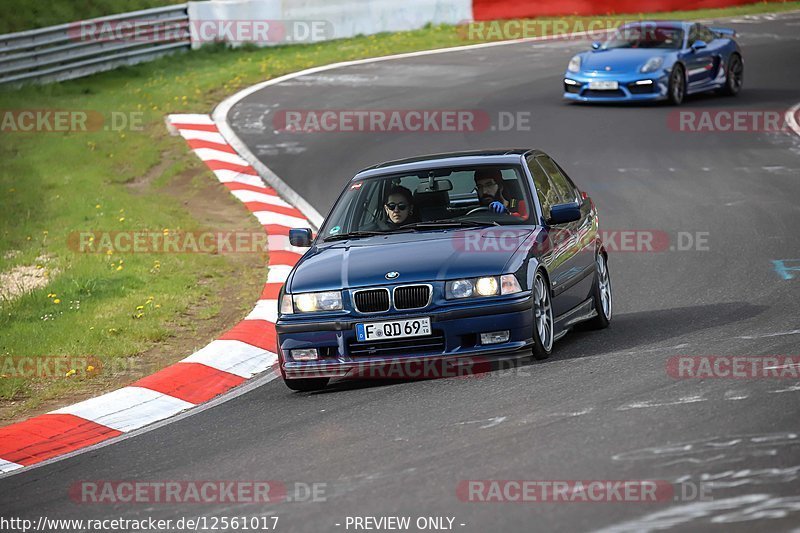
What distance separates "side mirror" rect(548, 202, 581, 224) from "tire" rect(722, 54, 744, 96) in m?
14.2

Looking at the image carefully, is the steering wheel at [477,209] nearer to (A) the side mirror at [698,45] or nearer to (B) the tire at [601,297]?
(B) the tire at [601,297]

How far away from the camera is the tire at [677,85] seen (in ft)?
70.3

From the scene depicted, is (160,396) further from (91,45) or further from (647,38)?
(91,45)

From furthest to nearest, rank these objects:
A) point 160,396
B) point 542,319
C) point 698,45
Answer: point 698,45 → point 160,396 → point 542,319

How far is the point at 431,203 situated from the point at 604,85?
12647 millimetres

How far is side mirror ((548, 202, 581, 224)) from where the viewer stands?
9.04m

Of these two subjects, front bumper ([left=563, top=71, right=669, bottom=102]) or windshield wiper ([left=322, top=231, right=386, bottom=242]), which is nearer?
windshield wiper ([left=322, top=231, right=386, bottom=242])

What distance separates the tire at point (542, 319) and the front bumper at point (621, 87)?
1308cm

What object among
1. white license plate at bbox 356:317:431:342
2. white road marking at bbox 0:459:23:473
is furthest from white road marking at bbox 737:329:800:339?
white road marking at bbox 0:459:23:473

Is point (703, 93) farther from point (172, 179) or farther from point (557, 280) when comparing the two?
point (557, 280)

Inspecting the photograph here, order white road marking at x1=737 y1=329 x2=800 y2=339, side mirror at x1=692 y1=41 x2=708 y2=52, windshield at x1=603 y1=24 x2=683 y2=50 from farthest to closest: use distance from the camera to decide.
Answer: windshield at x1=603 y1=24 x2=683 y2=50, side mirror at x1=692 y1=41 x2=708 y2=52, white road marking at x1=737 y1=329 x2=800 y2=339

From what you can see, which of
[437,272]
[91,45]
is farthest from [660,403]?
[91,45]

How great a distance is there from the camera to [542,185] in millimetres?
9711

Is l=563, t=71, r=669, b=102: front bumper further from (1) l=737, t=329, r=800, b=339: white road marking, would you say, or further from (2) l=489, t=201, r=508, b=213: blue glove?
(1) l=737, t=329, r=800, b=339: white road marking
